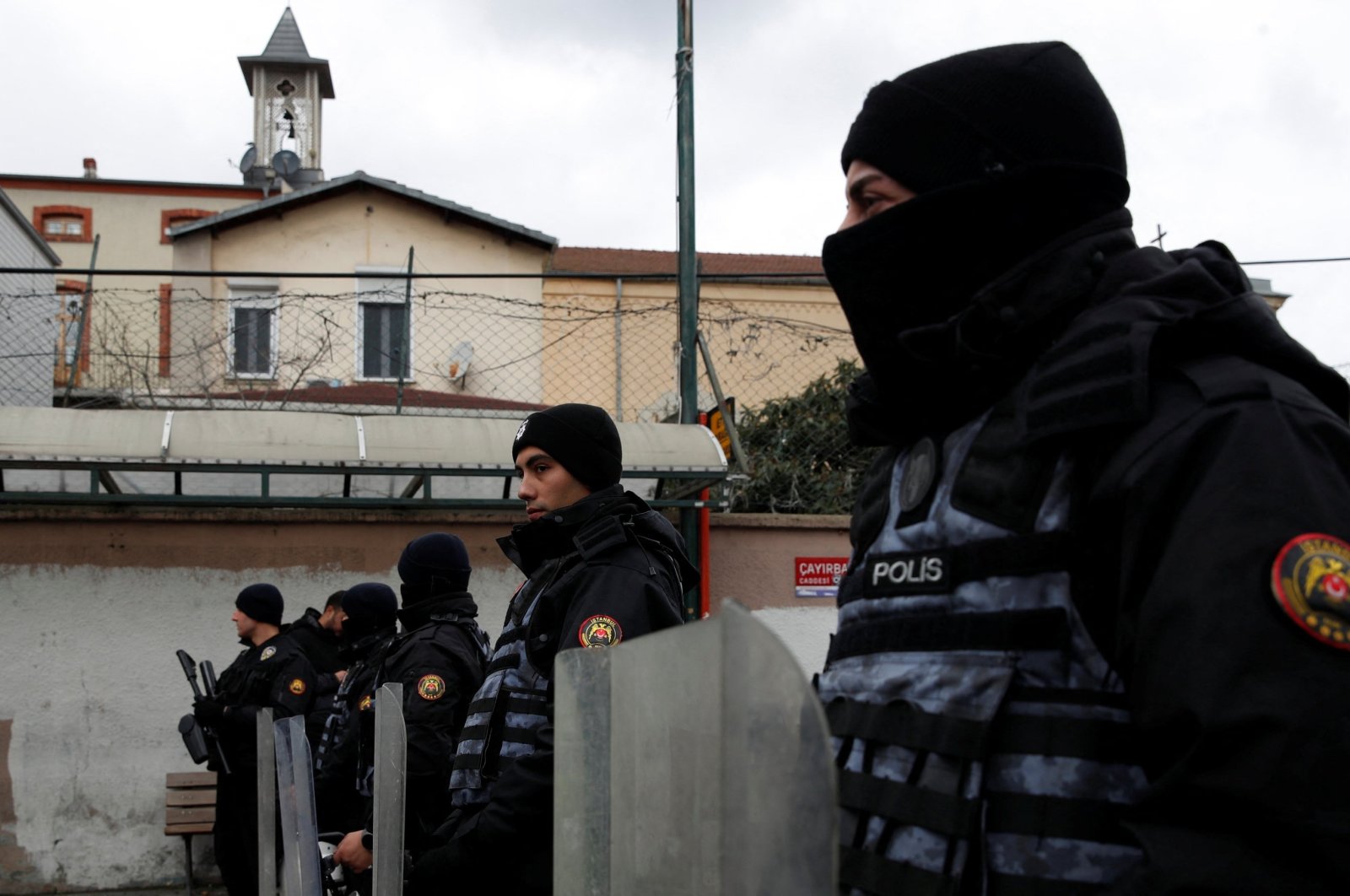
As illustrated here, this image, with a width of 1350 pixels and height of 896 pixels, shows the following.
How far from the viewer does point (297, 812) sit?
11.8ft

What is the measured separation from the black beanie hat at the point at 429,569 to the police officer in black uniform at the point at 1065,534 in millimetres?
3397

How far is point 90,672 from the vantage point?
8602 millimetres

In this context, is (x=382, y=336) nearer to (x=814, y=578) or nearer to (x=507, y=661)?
(x=814, y=578)

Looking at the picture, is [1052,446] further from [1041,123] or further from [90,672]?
[90,672]

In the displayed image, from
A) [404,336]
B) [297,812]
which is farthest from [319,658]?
[297,812]

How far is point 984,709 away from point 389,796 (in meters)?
1.93

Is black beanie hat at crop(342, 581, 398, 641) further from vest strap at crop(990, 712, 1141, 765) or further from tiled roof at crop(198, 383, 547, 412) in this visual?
vest strap at crop(990, 712, 1141, 765)

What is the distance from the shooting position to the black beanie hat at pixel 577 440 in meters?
3.73

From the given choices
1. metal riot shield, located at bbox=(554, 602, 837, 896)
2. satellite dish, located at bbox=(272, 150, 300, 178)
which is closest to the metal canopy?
metal riot shield, located at bbox=(554, 602, 837, 896)

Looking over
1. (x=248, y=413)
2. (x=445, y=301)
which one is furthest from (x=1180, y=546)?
(x=445, y=301)

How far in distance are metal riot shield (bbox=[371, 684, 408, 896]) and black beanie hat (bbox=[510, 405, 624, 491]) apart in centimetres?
92

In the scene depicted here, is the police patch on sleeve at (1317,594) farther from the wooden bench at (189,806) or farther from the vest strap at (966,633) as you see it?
the wooden bench at (189,806)

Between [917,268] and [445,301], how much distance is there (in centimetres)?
896

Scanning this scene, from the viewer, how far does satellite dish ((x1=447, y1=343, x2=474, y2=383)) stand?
10195 mm
